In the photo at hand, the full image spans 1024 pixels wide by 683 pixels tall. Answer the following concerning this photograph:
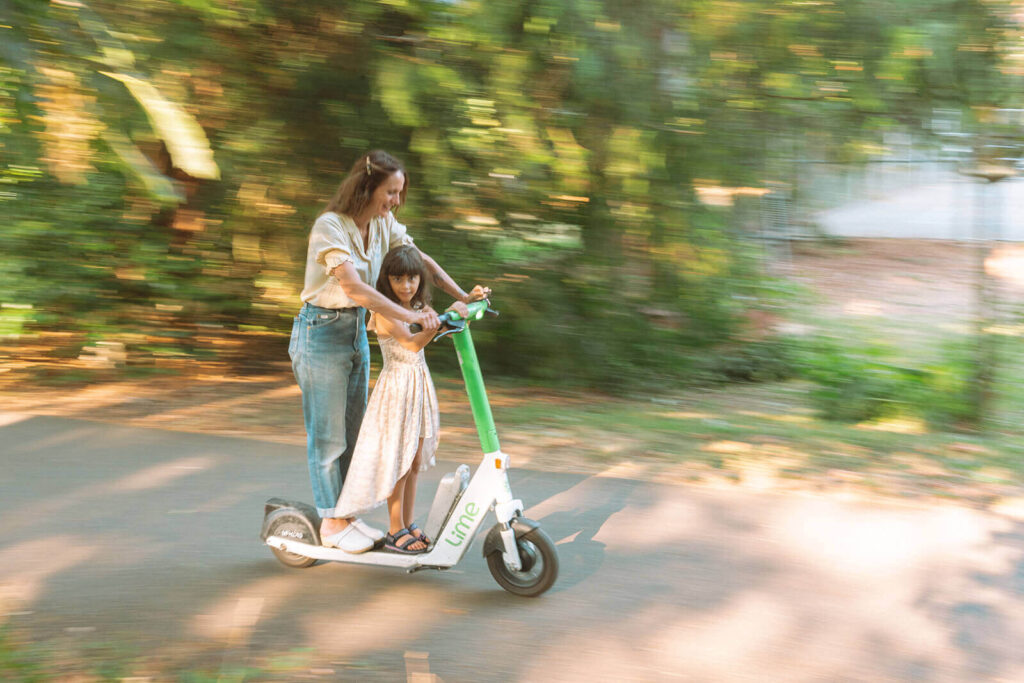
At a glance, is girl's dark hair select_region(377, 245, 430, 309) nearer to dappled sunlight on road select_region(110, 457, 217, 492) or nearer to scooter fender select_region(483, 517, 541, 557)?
scooter fender select_region(483, 517, 541, 557)

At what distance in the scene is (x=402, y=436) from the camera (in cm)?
404

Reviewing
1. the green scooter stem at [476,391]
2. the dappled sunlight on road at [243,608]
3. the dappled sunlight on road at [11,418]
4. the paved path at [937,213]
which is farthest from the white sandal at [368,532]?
the paved path at [937,213]

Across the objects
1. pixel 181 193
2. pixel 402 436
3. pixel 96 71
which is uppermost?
pixel 96 71

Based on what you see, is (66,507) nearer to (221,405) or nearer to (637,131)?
(221,405)

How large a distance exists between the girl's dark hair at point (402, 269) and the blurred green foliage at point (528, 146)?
177 cm

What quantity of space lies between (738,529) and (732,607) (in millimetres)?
885

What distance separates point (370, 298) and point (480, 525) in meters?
1.05

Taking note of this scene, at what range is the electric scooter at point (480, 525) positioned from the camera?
3949mm

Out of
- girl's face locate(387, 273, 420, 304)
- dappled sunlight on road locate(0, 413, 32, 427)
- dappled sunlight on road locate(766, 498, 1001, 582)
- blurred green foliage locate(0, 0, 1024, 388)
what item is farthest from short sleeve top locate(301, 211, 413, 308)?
dappled sunlight on road locate(0, 413, 32, 427)

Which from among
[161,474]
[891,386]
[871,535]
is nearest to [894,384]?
[891,386]

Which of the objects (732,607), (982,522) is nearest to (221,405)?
(732,607)

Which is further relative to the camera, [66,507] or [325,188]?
[325,188]

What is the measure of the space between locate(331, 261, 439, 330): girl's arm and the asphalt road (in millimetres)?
1195

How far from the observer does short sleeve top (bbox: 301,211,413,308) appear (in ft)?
12.5
